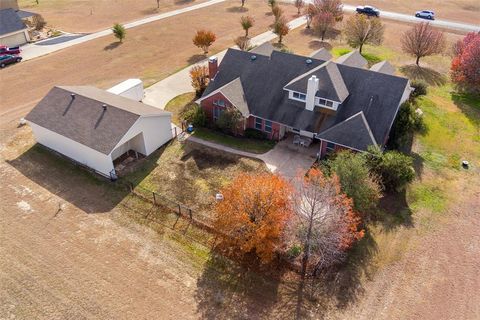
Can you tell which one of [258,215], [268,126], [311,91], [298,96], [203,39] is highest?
[311,91]

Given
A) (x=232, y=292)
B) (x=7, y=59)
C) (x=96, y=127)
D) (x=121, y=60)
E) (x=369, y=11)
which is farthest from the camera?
(x=369, y=11)

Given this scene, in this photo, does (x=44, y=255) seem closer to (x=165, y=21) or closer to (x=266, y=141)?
(x=266, y=141)

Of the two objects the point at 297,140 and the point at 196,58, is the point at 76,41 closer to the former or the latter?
the point at 196,58

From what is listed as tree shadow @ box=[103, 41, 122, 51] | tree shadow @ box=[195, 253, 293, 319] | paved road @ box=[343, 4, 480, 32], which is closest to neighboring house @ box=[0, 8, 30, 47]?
tree shadow @ box=[103, 41, 122, 51]

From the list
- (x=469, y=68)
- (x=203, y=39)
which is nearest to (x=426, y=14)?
(x=469, y=68)

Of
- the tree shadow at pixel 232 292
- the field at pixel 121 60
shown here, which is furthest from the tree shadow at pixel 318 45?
the tree shadow at pixel 232 292

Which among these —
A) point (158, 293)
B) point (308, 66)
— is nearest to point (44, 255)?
point (158, 293)
